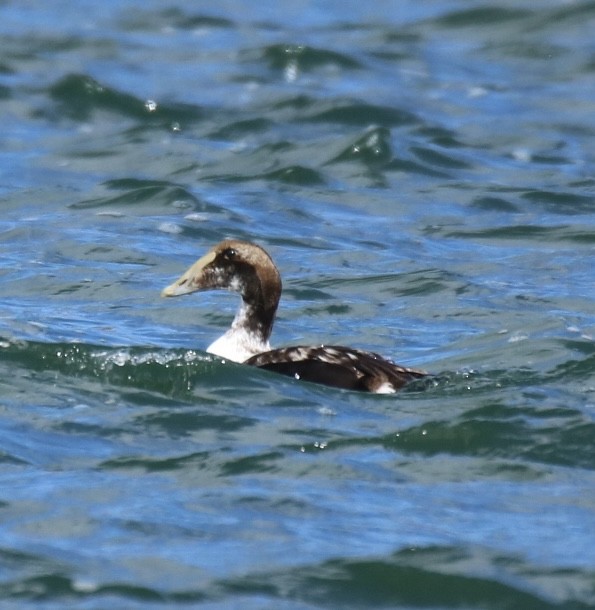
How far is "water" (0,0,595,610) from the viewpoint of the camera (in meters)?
8.02

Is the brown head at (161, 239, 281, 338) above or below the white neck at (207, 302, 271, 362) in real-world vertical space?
above

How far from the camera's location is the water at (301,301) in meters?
8.02

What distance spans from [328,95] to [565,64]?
4.22 meters

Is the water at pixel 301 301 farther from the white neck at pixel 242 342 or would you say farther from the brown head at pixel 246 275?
the brown head at pixel 246 275

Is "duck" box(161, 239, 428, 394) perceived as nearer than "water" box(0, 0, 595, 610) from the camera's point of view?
No

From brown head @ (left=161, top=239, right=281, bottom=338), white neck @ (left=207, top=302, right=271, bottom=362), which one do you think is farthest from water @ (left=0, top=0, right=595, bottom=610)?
brown head @ (left=161, top=239, right=281, bottom=338)

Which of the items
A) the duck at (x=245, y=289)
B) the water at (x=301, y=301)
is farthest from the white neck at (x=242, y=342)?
the water at (x=301, y=301)

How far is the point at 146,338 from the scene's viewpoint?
1195 cm

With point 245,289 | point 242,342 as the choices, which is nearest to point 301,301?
point 245,289

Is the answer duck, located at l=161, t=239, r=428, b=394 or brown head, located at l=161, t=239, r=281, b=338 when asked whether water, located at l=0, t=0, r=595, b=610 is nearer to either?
duck, located at l=161, t=239, r=428, b=394

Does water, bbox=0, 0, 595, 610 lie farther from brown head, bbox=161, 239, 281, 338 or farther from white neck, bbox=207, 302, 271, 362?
brown head, bbox=161, 239, 281, 338

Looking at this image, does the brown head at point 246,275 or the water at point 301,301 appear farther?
the brown head at point 246,275

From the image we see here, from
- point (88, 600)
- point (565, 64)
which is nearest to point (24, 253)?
point (88, 600)

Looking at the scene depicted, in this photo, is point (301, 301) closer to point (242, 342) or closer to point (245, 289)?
point (245, 289)
